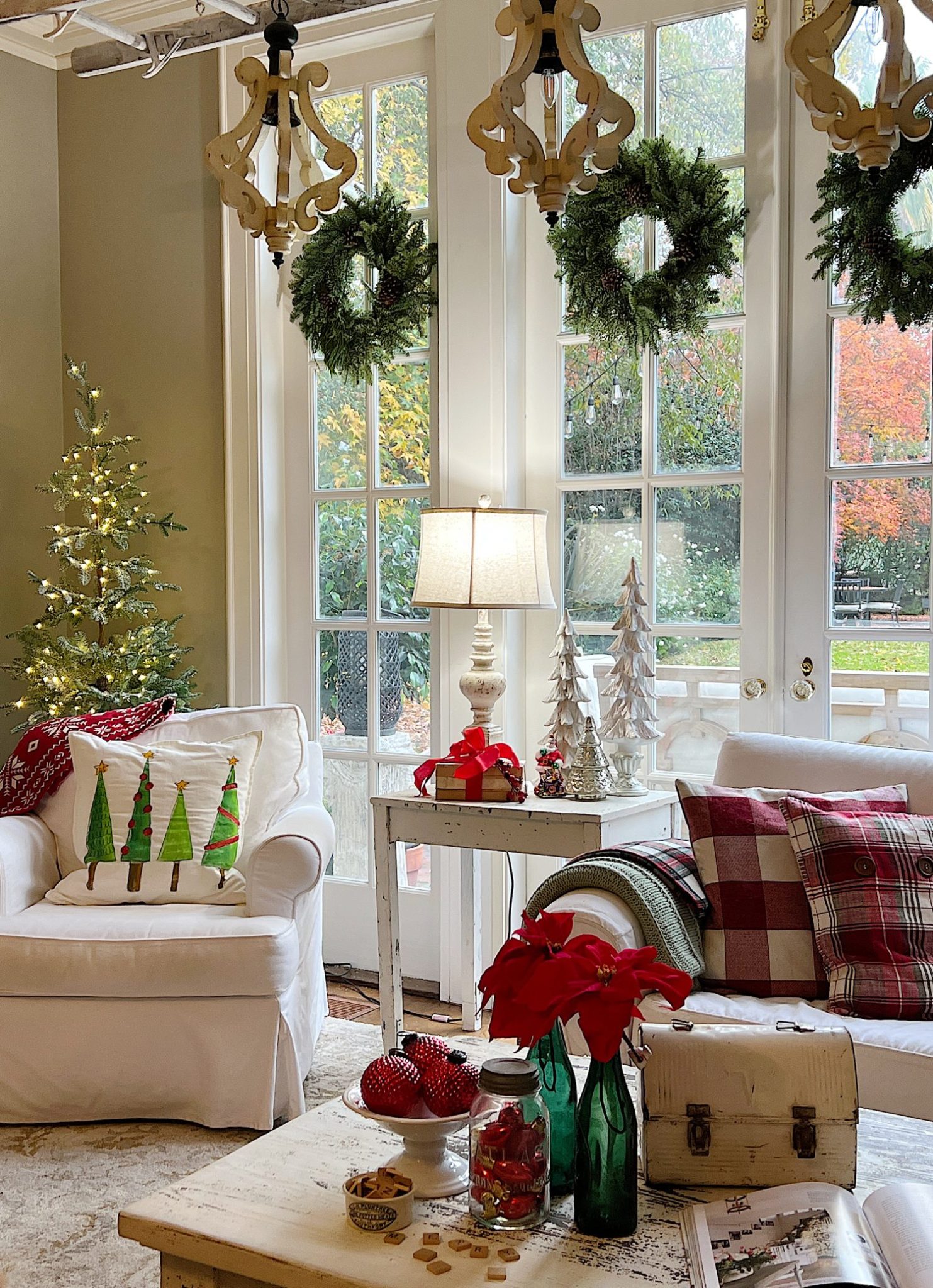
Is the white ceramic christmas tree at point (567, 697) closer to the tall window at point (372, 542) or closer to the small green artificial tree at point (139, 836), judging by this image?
the tall window at point (372, 542)

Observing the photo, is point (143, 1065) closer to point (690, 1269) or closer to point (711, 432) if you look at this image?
point (690, 1269)

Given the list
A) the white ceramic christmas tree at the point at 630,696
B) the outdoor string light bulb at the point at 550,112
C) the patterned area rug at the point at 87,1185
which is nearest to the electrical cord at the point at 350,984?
the patterned area rug at the point at 87,1185

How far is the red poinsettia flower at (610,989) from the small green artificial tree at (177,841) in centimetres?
177

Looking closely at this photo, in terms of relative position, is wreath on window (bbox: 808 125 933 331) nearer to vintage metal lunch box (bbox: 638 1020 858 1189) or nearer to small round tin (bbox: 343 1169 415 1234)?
vintage metal lunch box (bbox: 638 1020 858 1189)

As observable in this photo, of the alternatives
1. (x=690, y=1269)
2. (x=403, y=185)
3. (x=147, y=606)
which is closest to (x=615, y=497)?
(x=403, y=185)

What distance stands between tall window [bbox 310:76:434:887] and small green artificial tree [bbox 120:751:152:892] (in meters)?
0.92

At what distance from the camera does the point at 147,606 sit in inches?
148

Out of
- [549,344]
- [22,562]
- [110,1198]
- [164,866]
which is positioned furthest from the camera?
[22,562]

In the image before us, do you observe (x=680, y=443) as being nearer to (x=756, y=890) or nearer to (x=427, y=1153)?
(x=756, y=890)

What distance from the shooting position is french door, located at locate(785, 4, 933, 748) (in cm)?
293

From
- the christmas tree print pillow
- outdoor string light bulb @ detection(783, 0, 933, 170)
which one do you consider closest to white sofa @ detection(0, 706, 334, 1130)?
the christmas tree print pillow

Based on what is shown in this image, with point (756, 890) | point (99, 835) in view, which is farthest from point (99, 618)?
point (756, 890)

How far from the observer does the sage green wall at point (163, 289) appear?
3.93 meters

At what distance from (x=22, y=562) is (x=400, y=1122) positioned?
126 inches
